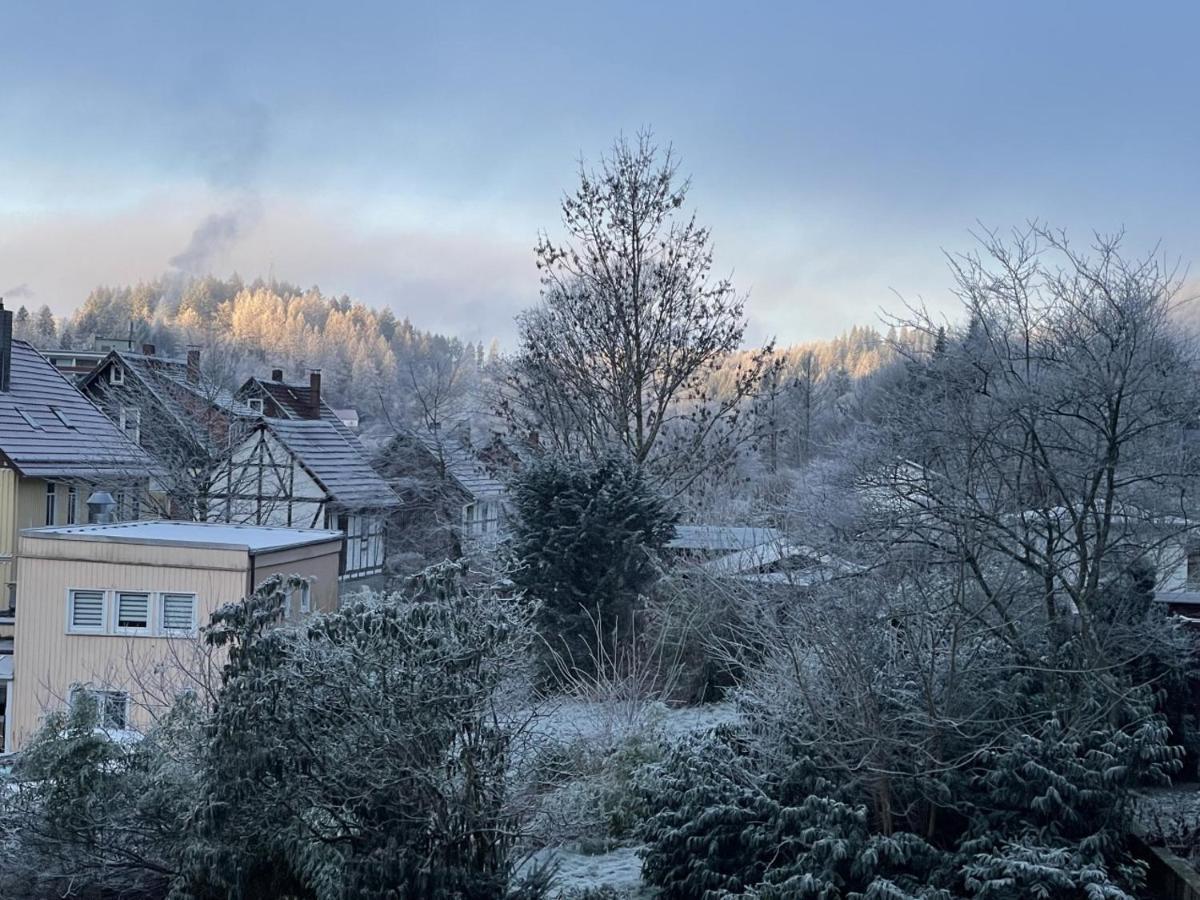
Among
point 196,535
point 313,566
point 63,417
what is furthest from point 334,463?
point 196,535

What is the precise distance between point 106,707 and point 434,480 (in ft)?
91.0

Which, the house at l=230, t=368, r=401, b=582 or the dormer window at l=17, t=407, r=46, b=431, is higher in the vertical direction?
the dormer window at l=17, t=407, r=46, b=431

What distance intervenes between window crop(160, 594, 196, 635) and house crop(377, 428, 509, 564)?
18.2 meters

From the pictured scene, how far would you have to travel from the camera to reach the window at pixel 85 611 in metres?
17.4

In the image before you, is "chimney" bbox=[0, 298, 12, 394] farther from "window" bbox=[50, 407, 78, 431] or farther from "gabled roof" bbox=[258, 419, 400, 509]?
"gabled roof" bbox=[258, 419, 400, 509]

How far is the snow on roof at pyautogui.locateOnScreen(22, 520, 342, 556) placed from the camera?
17.1m

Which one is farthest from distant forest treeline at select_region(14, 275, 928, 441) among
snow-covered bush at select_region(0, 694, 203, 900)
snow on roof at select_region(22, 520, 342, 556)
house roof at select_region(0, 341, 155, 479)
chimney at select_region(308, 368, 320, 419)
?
snow-covered bush at select_region(0, 694, 203, 900)

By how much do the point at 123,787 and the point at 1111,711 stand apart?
7.56m

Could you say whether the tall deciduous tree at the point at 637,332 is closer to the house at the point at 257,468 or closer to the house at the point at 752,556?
the house at the point at 752,556

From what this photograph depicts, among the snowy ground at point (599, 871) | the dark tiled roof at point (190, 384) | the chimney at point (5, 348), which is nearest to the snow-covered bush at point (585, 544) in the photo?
the snowy ground at point (599, 871)

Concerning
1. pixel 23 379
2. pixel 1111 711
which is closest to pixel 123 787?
pixel 1111 711

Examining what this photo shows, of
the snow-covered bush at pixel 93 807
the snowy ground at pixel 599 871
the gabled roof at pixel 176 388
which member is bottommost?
the snowy ground at pixel 599 871

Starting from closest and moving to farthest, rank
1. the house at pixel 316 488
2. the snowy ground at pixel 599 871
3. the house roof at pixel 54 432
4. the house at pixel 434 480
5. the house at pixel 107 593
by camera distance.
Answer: the snowy ground at pixel 599 871
the house at pixel 107 593
the house roof at pixel 54 432
the house at pixel 316 488
the house at pixel 434 480

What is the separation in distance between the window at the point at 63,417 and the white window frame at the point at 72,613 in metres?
12.7
